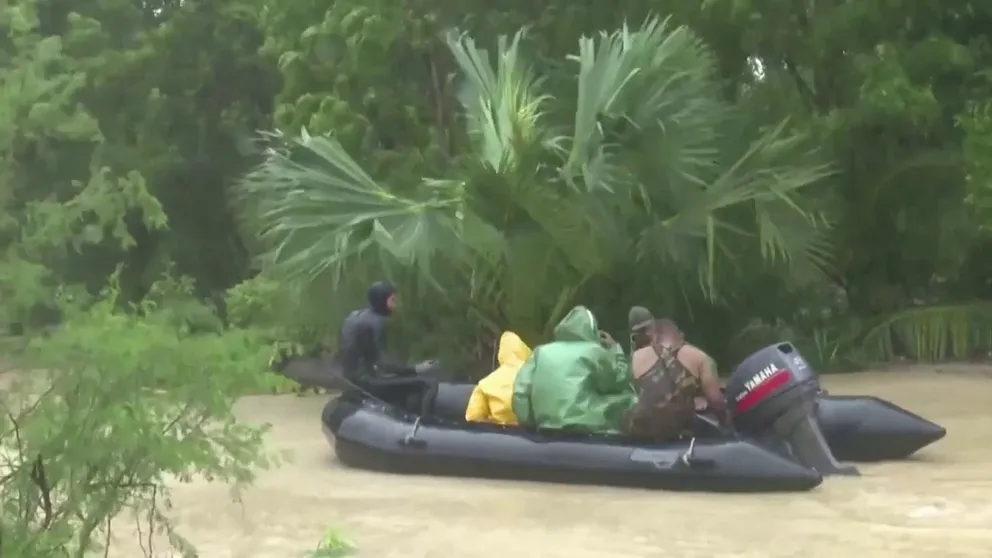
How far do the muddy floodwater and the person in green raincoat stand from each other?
51 centimetres

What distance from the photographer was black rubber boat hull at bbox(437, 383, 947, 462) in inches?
307

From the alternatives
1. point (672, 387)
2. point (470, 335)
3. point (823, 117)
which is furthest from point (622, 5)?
point (672, 387)

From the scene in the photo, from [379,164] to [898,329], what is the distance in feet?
21.0

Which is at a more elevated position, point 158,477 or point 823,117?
point 823,117

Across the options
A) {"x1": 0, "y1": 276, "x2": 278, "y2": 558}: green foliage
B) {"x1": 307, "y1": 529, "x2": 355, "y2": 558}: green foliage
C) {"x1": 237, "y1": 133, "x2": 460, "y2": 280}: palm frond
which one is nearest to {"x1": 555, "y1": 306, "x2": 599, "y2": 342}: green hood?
{"x1": 307, "y1": 529, "x2": 355, "y2": 558}: green foliage

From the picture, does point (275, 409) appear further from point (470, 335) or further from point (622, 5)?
point (622, 5)

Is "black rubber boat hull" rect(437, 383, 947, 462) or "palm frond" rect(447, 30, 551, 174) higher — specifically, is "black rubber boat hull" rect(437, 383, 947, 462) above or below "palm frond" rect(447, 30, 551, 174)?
below

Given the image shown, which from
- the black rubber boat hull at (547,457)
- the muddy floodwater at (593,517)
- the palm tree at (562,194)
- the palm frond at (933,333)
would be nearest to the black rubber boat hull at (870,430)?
the muddy floodwater at (593,517)

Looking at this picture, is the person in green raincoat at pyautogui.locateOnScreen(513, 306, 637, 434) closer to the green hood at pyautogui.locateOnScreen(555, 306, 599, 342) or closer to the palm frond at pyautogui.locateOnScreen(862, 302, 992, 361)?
the green hood at pyautogui.locateOnScreen(555, 306, 599, 342)

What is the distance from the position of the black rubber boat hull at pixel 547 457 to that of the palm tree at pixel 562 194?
117 inches

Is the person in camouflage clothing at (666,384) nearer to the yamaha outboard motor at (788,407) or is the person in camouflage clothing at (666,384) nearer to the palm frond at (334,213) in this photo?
the yamaha outboard motor at (788,407)

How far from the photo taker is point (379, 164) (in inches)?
551

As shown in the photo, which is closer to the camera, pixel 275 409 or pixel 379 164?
pixel 275 409

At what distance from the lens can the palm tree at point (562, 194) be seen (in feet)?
36.5
